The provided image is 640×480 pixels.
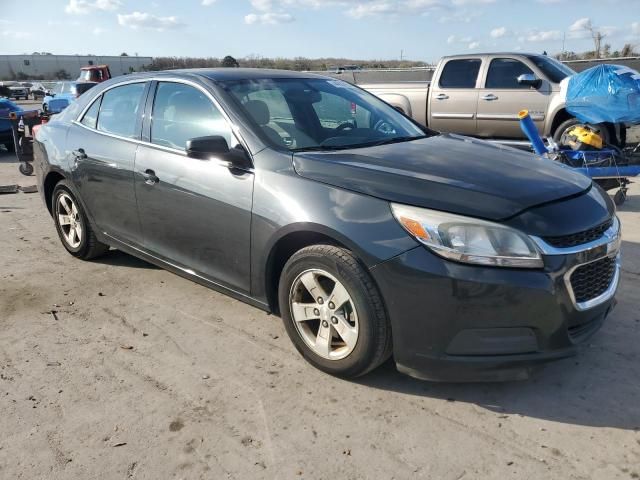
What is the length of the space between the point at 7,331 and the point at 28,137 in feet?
23.3

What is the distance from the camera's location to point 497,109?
9508 millimetres

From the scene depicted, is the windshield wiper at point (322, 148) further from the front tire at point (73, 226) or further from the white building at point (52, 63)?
the white building at point (52, 63)

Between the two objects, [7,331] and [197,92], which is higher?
[197,92]

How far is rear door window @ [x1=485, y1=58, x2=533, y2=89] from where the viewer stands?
30.9ft

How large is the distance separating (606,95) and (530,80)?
164 cm

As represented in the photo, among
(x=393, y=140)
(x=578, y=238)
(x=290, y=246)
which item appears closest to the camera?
(x=578, y=238)

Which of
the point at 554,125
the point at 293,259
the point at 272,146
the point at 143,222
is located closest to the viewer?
the point at 293,259

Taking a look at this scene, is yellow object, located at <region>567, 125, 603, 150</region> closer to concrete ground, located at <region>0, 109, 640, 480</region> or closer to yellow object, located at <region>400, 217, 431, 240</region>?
concrete ground, located at <region>0, 109, 640, 480</region>

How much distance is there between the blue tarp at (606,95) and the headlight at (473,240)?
5774 millimetres

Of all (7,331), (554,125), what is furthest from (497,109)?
(7,331)

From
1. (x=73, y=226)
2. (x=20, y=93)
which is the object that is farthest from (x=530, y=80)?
(x=20, y=93)

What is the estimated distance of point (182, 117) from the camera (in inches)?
156

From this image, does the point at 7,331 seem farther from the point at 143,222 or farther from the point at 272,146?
the point at 272,146

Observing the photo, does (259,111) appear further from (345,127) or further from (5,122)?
(5,122)
